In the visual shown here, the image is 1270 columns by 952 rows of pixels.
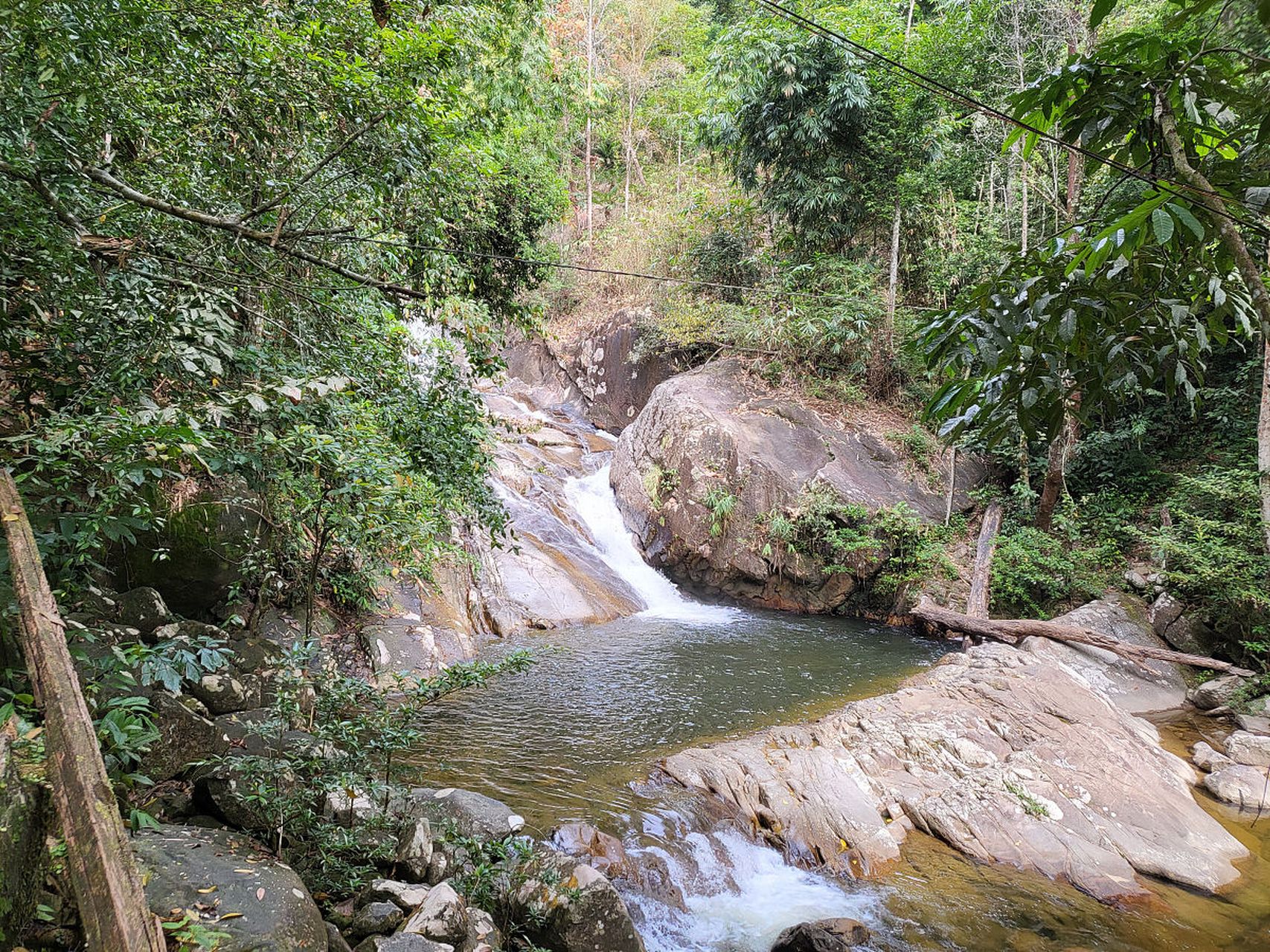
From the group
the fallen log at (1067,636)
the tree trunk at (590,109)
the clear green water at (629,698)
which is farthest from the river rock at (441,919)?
the tree trunk at (590,109)

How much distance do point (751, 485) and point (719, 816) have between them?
7772 millimetres

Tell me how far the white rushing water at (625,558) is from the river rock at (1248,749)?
6.24m

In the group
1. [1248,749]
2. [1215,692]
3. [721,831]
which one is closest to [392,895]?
[721,831]

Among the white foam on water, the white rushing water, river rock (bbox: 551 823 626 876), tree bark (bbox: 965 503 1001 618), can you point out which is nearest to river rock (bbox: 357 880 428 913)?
river rock (bbox: 551 823 626 876)

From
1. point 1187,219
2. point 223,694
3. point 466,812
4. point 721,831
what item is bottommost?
point 721,831

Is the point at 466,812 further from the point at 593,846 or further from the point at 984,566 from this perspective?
the point at 984,566

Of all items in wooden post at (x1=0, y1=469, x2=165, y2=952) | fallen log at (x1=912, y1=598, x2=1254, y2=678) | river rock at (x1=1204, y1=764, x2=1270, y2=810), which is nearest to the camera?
wooden post at (x1=0, y1=469, x2=165, y2=952)

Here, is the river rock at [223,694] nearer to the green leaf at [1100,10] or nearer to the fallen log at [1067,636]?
the green leaf at [1100,10]

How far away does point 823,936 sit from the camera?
137 inches

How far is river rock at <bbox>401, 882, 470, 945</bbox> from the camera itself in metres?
2.62

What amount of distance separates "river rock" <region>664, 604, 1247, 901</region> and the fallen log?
69.5 inches

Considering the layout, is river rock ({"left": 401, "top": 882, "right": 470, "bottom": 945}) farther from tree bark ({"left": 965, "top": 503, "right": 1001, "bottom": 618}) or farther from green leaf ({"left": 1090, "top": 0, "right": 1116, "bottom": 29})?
tree bark ({"left": 965, "top": 503, "right": 1001, "bottom": 618})

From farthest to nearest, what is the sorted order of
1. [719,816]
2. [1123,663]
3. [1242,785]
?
[1123,663], [1242,785], [719,816]

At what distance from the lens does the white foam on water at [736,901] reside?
3.68m
